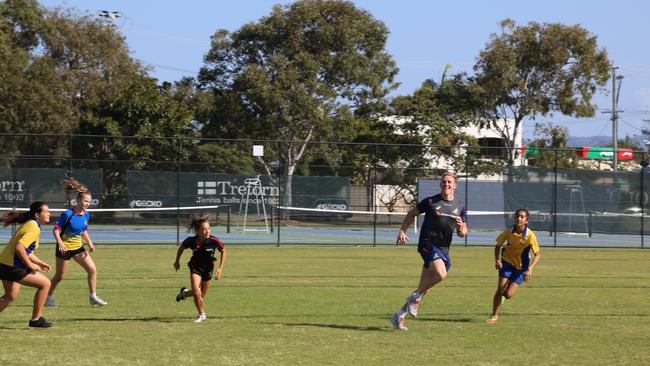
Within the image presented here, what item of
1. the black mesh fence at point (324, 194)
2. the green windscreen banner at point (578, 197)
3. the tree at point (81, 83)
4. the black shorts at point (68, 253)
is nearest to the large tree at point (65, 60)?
the tree at point (81, 83)

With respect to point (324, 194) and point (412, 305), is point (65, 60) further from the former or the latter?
point (412, 305)

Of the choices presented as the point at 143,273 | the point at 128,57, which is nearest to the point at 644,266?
the point at 143,273

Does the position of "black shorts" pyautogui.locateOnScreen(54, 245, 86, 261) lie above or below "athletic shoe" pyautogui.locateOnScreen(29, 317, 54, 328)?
above

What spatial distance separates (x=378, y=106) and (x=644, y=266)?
90.4 feet

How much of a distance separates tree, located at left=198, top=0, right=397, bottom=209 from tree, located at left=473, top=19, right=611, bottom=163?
613 centimetres

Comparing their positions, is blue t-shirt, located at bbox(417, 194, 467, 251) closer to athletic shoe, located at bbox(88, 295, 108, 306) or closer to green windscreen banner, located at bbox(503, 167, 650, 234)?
athletic shoe, located at bbox(88, 295, 108, 306)

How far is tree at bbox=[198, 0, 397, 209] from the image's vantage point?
4494 cm

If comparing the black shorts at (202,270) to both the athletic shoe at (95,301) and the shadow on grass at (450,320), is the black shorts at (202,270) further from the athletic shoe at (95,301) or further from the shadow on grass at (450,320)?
the shadow on grass at (450,320)

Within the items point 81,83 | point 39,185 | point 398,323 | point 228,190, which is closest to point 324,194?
point 228,190

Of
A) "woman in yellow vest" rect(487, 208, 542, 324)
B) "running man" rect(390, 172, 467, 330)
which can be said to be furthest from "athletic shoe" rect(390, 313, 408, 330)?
"woman in yellow vest" rect(487, 208, 542, 324)

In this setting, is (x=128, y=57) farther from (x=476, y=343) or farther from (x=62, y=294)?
(x=476, y=343)

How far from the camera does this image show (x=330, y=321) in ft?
39.6

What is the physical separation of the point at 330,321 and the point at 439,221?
1959 mm

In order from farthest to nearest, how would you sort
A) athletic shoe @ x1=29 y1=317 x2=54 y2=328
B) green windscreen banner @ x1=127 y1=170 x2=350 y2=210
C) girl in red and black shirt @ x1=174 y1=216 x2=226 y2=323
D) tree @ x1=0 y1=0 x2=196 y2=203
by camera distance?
tree @ x1=0 y1=0 x2=196 y2=203 → green windscreen banner @ x1=127 y1=170 x2=350 y2=210 → girl in red and black shirt @ x1=174 y1=216 x2=226 y2=323 → athletic shoe @ x1=29 y1=317 x2=54 y2=328
